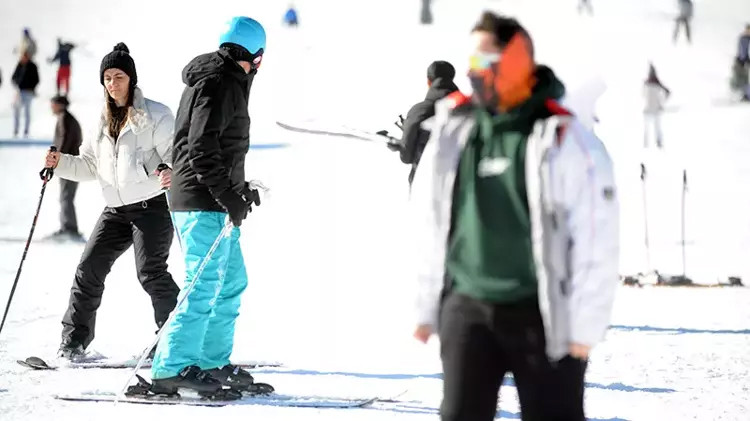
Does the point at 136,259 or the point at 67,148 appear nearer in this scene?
the point at 136,259

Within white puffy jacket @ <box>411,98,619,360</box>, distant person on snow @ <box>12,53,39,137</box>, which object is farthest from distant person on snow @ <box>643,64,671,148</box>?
white puffy jacket @ <box>411,98,619,360</box>

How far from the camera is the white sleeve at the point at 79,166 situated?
5727 mm

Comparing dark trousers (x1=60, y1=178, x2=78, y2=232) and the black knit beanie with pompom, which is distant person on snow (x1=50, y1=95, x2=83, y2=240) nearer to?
dark trousers (x1=60, y1=178, x2=78, y2=232)

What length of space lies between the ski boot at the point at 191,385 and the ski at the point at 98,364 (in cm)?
83

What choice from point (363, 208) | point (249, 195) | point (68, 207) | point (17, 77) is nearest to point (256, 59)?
point (249, 195)

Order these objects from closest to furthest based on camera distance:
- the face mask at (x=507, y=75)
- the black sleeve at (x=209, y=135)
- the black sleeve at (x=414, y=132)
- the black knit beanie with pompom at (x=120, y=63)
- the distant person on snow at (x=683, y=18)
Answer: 1. the face mask at (x=507, y=75)
2. the black sleeve at (x=209, y=135)
3. the black knit beanie with pompom at (x=120, y=63)
4. the black sleeve at (x=414, y=132)
5. the distant person on snow at (x=683, y=18)

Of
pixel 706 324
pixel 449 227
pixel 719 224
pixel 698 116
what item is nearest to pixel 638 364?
pixel 706 324

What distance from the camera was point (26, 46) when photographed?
20.6 m

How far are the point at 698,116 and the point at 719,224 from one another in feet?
21.3

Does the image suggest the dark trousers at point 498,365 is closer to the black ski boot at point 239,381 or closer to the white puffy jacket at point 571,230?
the white puffy jacket at point 571,230

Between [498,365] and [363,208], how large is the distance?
9.40 metres

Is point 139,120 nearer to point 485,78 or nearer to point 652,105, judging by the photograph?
point 485,78

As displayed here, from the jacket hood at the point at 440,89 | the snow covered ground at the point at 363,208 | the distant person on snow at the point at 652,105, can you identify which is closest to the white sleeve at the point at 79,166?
the snow covered ground at the point at 363,208

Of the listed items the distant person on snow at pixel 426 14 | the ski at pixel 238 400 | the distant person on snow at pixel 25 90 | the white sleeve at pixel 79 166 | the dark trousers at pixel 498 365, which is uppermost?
the distant person on snow at pixel 426 14
